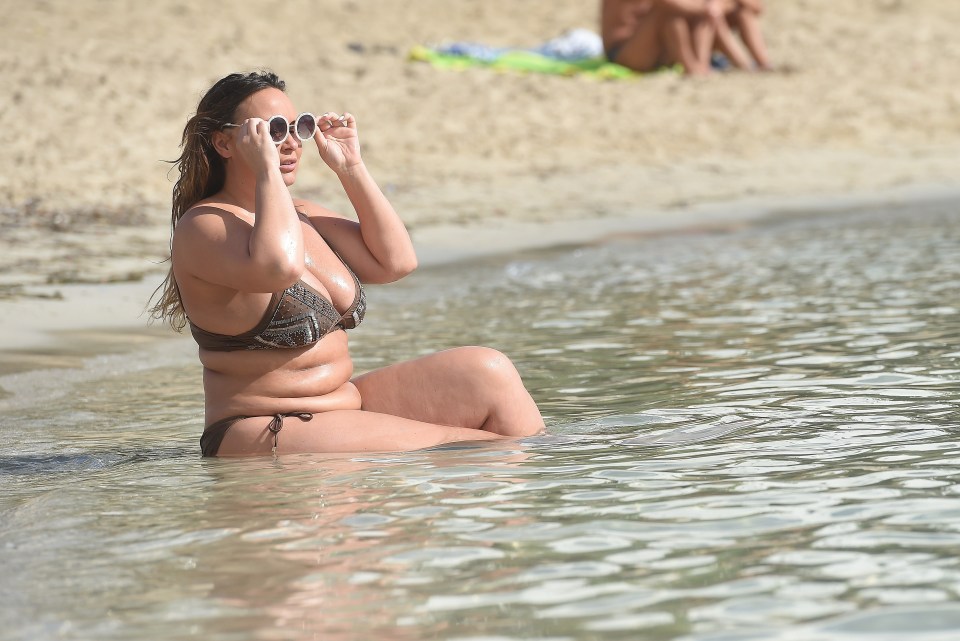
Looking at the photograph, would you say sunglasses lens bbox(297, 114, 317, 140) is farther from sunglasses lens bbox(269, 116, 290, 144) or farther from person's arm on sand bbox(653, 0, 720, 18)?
person's arm on sand bbox(653, 0, 720, 18)

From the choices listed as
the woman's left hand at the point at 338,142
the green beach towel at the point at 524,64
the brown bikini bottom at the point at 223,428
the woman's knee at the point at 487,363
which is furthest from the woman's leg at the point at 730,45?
the brown bikini bottom at the point at 223,428

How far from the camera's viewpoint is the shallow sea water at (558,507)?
9.93ft

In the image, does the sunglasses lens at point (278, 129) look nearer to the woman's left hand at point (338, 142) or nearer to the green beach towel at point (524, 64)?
the woman's left hand at point (338, 142)

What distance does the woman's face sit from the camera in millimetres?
4203

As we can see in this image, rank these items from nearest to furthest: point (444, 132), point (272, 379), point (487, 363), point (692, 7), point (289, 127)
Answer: point (289, 127) < point (272, 379) < point (487, 363) < point (444, 132) < point (692, 7)

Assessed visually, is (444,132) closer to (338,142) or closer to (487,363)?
(338,142)

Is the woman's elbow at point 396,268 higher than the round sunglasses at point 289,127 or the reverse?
the reverse

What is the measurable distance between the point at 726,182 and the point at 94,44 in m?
6.31

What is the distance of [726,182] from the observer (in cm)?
1291

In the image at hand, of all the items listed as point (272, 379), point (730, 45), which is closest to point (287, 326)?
point (272, 379)

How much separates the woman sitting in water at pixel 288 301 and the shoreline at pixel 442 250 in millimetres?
1272

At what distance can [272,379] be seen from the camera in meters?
4.34

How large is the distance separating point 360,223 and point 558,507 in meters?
1.25

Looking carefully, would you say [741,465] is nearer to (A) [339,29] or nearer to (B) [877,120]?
(B) [877,120]
